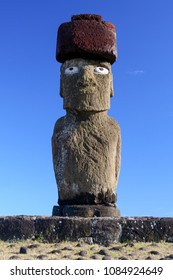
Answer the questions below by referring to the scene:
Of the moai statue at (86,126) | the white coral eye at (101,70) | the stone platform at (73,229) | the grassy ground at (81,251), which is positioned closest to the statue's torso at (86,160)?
the moai statue at (86,126)

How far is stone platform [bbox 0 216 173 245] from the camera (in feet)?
28.9

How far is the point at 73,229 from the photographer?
8.83 meters

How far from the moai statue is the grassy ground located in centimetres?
176

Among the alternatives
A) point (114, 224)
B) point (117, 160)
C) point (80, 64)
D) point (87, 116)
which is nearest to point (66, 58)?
point (80, 64)

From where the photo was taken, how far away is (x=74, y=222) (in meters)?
8.85

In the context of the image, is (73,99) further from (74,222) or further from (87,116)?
(74,222)

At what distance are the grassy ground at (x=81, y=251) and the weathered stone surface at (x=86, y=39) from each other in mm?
4545

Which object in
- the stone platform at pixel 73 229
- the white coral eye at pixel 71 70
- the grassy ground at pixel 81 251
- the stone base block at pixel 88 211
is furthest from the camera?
the white coral eye at pixel 71 70

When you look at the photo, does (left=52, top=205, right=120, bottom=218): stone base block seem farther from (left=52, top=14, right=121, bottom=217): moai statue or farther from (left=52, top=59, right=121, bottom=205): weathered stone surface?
(left=52, top=59, right=121, bottom=205): weathered stone surface

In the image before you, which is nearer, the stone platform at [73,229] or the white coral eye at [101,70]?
the stone platform at [73,229]

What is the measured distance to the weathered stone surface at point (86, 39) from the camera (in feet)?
35.9

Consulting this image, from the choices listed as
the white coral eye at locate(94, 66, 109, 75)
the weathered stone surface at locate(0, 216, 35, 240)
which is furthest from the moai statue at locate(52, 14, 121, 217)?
the weathered stone surface at locate(0, 216, 35, 240)

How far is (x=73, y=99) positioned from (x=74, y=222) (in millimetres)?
3092

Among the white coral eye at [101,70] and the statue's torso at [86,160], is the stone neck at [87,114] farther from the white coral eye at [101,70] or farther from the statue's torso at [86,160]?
the white coral eye at [101,70]
